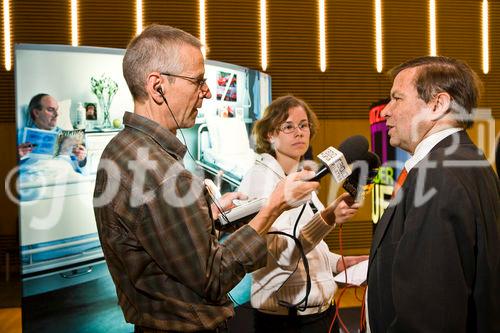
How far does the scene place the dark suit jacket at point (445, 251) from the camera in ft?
4.02

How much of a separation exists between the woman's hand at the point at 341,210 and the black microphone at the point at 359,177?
31 mm

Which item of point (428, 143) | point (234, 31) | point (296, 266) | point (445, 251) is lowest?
point (296, 266)

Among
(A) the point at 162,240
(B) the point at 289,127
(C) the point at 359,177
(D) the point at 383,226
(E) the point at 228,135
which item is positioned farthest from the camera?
(E) the point at 228,135

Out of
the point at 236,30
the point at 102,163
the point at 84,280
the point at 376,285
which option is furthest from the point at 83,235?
the point at 236,30

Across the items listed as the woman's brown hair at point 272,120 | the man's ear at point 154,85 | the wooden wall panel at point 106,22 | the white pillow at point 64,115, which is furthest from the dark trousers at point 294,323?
the wooden wall panel at point 106,22

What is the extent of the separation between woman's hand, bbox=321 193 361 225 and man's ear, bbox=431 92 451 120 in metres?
0.58

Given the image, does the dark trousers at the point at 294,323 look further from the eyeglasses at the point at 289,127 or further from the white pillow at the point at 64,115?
the white pillow at the point at 64,115

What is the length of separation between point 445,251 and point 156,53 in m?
0.98

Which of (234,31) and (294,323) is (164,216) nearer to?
(294,323)

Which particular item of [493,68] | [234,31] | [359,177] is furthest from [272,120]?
[493,68]

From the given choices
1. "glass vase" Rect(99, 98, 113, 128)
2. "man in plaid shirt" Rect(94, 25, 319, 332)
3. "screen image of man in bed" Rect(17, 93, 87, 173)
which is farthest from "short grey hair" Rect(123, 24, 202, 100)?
"glass vase" Rect(99, 98, 113, 128)

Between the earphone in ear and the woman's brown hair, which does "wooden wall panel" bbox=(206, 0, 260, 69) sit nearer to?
the woman's brown hair

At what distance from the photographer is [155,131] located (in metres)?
1.30

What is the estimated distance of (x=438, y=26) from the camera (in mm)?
6758
